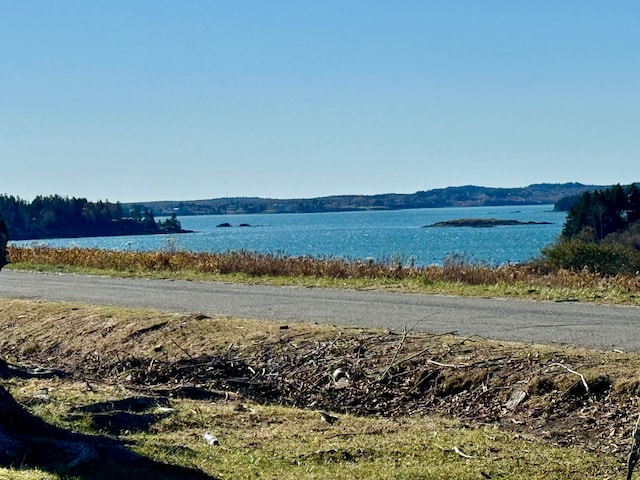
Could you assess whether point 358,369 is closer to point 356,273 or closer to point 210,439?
point 210,439

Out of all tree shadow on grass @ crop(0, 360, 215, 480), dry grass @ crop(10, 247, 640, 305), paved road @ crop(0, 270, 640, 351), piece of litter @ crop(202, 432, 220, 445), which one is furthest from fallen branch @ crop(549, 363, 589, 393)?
dry grass @ crop(10, 247, 640, 305)

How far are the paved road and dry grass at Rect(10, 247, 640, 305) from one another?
3.94 feet

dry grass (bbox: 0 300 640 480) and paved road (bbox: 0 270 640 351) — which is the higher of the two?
paved road (bbox: 0 270 640 351)

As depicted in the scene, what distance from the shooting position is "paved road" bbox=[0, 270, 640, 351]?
11836mm

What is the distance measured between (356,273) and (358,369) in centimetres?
1053

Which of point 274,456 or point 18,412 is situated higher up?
point 18,412

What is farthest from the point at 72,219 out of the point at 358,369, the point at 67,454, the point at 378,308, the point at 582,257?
the point at 67,454

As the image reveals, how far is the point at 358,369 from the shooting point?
10.4m

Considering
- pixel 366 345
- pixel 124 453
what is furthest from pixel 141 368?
pixel 124 453

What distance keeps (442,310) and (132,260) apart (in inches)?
563

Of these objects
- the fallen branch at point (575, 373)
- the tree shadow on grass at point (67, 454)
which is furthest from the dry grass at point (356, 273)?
the tree shadow on grass at point (67, 454)

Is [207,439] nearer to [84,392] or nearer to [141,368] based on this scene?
[84,392]

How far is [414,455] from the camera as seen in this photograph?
23.9 ft

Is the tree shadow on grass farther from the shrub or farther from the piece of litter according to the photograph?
the shrub
